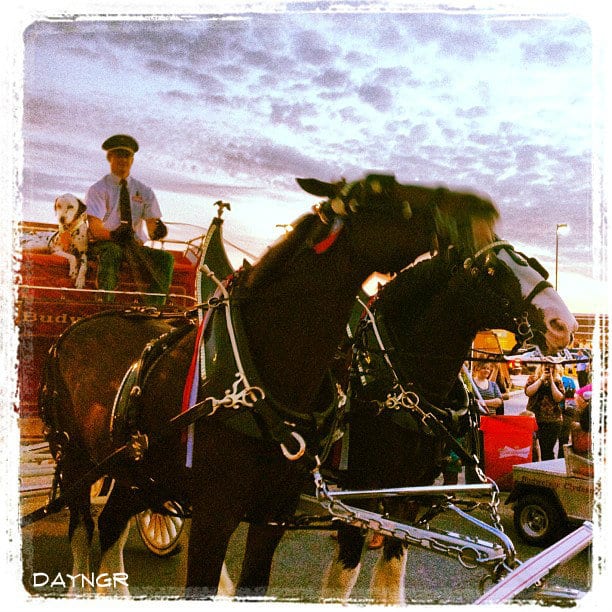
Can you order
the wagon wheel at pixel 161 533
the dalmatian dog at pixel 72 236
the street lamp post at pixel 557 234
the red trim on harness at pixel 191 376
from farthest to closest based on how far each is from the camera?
the wagon wheel at pixel 161 533 → the street lamp post at pixel 557 234 → the dalmatian dog at pixel 72 236 → the red trim on harness at pixel 191 376

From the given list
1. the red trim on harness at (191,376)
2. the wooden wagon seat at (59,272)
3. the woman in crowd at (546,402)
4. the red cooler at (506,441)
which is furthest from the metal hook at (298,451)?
the woman in crowd at (546,402)

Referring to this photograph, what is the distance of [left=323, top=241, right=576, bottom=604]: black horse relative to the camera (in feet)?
9.52

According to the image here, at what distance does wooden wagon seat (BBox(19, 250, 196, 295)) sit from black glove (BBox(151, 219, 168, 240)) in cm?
22

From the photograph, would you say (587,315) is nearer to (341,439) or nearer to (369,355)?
(369,355)

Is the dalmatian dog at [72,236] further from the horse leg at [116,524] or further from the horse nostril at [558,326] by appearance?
the horse nostril at [558,326]

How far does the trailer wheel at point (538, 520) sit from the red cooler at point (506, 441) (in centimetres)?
30

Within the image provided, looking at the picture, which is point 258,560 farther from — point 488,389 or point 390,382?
point 488,389

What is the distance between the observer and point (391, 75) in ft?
8.75

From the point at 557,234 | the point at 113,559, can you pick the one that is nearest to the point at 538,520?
the point at 557,234

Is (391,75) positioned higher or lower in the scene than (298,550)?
higher

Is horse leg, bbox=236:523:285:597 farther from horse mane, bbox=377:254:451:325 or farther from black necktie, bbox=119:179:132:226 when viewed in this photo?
black necktie, bbox=119:179:132:226

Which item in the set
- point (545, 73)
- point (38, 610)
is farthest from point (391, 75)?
point (38, 610)

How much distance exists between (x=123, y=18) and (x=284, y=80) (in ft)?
2.39

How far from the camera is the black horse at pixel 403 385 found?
290cm
